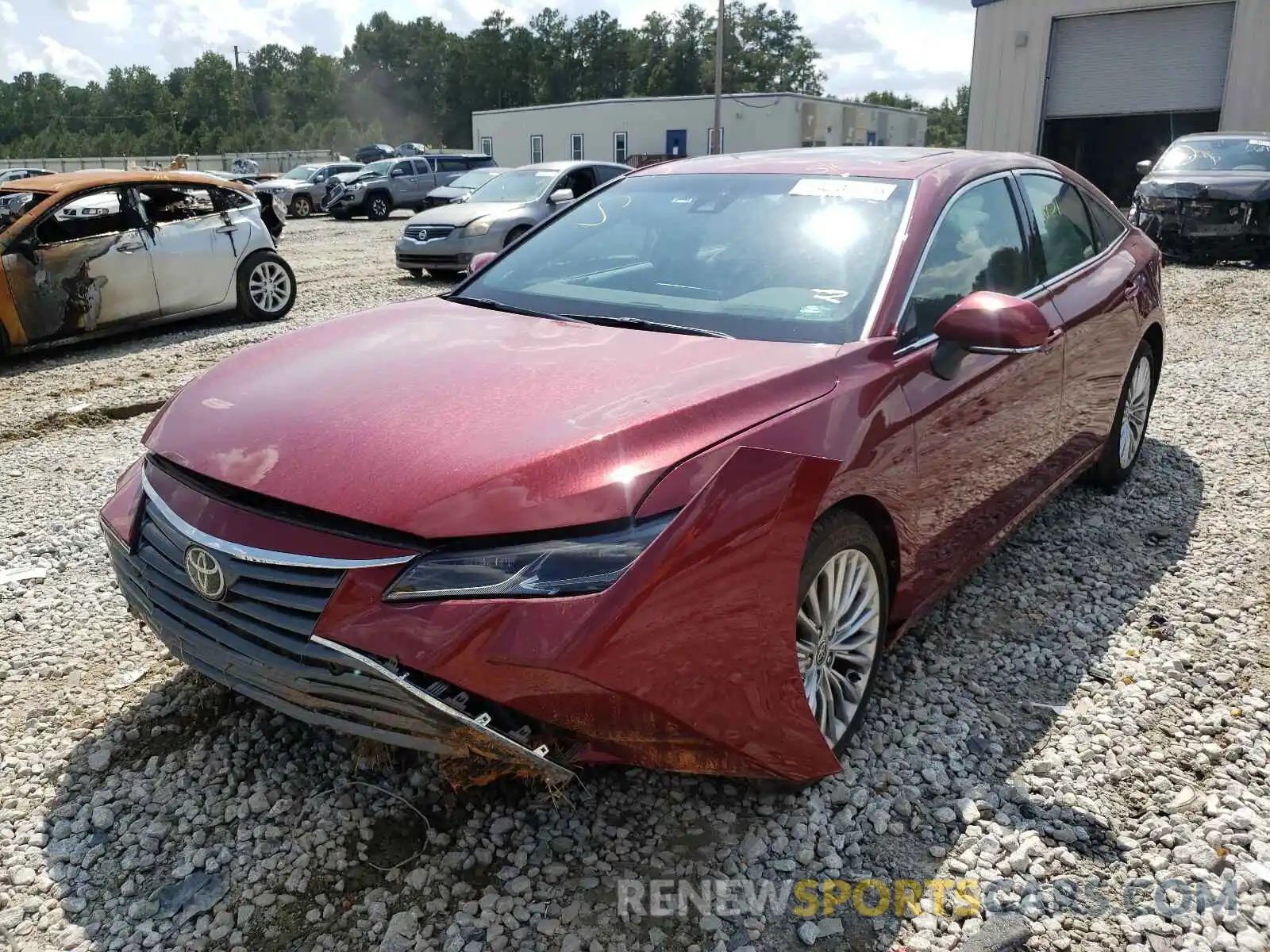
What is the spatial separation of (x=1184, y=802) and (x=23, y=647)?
3672 mm

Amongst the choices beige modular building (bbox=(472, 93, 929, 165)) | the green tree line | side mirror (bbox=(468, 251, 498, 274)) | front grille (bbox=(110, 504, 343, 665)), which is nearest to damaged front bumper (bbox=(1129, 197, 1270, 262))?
side mirror (bbox=(468, 251, 498, 274))

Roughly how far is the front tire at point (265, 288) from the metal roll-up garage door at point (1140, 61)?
19.4 m

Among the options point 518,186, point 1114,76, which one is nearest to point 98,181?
point 518,186

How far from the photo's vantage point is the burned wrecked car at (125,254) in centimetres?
777

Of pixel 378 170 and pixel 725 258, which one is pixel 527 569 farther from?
pixel 378 170

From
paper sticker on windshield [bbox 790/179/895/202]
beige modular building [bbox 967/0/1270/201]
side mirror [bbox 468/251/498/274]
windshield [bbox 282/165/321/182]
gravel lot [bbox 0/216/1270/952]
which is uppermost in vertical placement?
beige modular building [bbox 967/0/1270/201]

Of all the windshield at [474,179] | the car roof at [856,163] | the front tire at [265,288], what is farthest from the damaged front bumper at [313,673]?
the windshield at [474,179]

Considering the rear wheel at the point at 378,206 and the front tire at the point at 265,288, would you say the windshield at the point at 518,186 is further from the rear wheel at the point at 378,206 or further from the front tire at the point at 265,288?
the rear wheel at the point at 378,206

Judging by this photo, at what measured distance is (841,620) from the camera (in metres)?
2.62

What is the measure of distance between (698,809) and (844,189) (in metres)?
2.04

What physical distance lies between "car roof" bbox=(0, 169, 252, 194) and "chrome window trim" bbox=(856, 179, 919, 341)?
25.0 feet

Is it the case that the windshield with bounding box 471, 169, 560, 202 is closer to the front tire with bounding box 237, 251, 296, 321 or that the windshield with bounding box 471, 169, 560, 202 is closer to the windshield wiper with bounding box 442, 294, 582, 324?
the front tire with bounding box 237, 251, 296, 321

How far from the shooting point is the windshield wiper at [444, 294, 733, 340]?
283 cm

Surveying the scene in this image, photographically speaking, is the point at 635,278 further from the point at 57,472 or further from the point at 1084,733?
the point at 57,472
